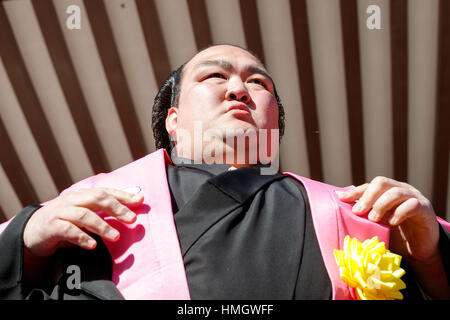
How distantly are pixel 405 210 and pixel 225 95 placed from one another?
66 centimetres

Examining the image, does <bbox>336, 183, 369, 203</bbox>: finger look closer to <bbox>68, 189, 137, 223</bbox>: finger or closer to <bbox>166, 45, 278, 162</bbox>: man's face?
<bbox>166, 45, 278, 162</bbox>: man's face

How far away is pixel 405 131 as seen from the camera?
1.97m

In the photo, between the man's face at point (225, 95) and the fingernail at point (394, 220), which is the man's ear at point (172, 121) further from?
the fingernail at point (394, 220)

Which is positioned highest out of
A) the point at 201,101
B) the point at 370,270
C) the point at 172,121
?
the point at 201,101

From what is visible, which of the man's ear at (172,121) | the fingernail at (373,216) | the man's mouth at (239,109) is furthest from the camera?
the man's ear at (172,121)

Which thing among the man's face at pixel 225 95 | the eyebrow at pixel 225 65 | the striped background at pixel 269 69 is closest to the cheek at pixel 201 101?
the man's face at pixel 225 95

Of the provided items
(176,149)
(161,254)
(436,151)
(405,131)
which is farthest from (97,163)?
(436,151)

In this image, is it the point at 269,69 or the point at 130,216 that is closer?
the point at 130,216

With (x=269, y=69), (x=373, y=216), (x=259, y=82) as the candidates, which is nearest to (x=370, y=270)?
(x=373, y=216)

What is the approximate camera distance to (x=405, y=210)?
957 millimetres

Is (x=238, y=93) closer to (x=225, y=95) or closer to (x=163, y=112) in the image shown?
(x=225, y=95)

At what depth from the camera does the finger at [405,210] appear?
0.96 metres

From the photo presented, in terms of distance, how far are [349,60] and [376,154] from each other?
0.48 metres

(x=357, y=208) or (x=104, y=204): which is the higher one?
(x=104, y=204)
